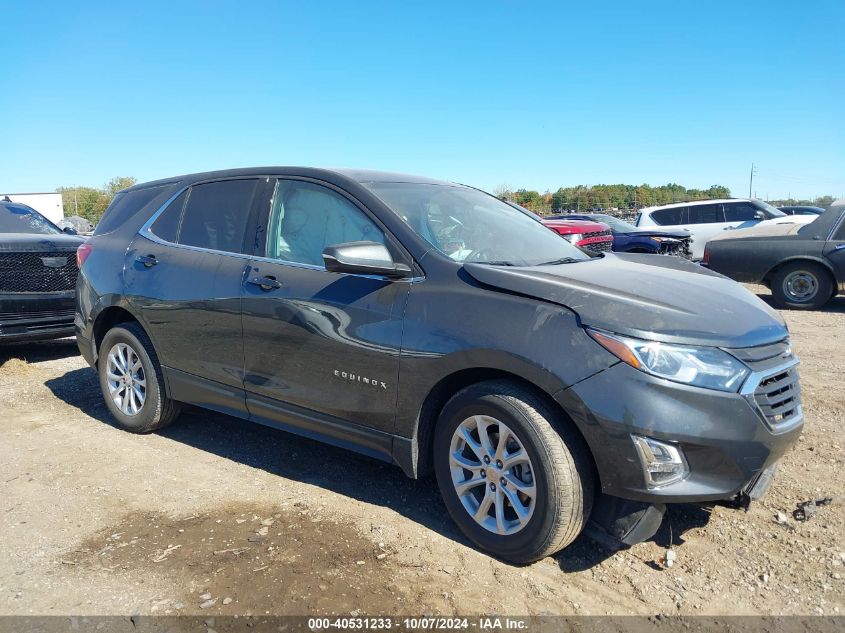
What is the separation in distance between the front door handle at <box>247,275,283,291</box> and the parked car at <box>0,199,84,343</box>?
412cm

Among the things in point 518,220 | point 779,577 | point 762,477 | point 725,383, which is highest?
point 518,220

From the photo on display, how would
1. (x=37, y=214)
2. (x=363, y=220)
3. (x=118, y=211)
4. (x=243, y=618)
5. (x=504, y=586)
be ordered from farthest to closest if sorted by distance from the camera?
(x=37, y=214) < (x=118, y=211) < (x=363, y=220) < (x=504, y=586) < (x=243, y=618)

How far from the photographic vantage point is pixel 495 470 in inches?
114

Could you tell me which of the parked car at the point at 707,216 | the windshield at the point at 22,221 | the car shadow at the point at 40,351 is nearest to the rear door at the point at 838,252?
the parked car at the point at 707,216

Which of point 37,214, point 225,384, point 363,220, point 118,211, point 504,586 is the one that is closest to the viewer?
point 504,586

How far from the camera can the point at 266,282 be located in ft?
12.2

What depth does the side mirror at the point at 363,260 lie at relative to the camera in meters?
3.13

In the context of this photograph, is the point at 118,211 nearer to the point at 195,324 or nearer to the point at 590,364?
the point at 195,324

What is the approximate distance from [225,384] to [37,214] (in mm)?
6051

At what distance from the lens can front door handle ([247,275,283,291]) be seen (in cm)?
366

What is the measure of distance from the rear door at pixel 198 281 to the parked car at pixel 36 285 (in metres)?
2.79

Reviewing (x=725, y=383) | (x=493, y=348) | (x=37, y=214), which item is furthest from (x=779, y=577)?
(x=37, y=214)

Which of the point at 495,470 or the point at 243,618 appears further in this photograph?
the point at 495,470

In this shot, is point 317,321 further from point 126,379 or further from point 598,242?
point 598,242
